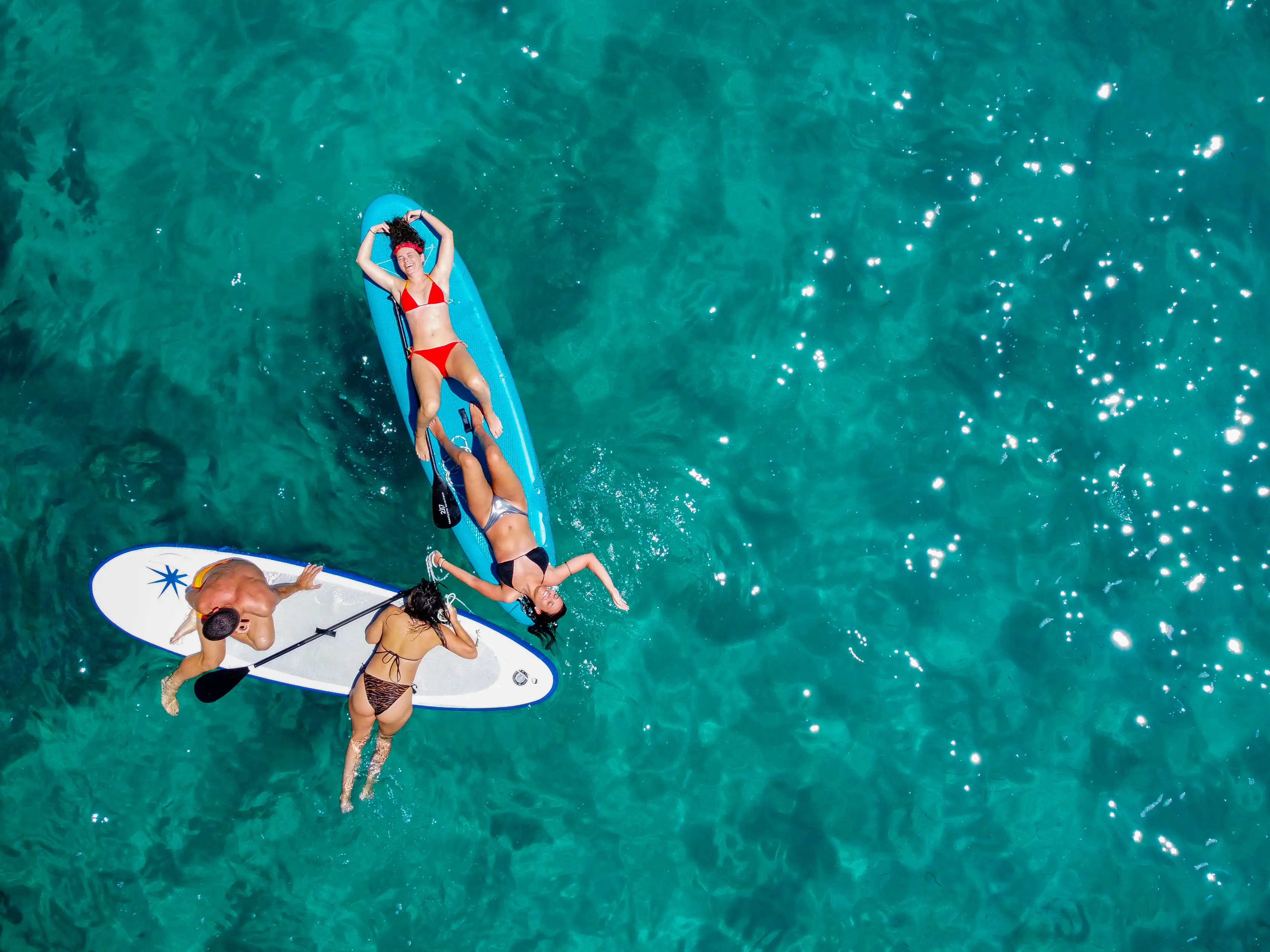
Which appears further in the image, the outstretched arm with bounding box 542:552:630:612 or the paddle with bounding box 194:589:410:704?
the paddle with bounding box 194:589:410:704

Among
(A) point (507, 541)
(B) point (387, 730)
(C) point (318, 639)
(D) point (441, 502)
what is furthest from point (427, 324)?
(B) point (387, 730)

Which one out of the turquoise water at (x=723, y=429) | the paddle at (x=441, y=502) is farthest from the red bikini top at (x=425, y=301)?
the paddle at (x=441, y=502)

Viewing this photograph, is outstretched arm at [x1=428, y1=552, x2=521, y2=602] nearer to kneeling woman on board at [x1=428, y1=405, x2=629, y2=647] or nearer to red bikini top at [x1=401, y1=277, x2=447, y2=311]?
kneeling woman on board at [x1=428, y1=405, x2=629, y2=647]

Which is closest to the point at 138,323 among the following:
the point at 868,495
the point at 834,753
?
the point at 868,495

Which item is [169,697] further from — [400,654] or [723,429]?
[723,429]

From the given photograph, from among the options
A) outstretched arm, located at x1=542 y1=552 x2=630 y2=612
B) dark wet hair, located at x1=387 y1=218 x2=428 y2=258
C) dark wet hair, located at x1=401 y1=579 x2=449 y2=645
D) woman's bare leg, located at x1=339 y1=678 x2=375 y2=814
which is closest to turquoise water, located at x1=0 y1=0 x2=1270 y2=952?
woman's bare leg, located at x1=339 y1=678 x2=375 y2=814

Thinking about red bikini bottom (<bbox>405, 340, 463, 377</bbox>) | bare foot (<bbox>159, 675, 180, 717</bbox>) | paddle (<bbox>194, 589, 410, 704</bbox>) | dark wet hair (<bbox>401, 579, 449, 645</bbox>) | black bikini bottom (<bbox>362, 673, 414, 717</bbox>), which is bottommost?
bare foot (<bbox>159, 675, 180, 717</bbox>)
